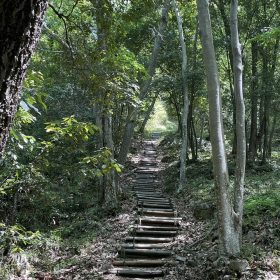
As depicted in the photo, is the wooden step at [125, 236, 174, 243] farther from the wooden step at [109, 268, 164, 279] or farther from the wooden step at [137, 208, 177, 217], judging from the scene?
the wooden step at [137, 208, 177, 217]

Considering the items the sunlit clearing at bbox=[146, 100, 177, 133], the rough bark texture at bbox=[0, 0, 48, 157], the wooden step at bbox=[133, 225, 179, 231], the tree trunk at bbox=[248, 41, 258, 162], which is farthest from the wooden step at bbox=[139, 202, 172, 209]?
the sunlit clearing at bbox=[146, 100, 177, 133]

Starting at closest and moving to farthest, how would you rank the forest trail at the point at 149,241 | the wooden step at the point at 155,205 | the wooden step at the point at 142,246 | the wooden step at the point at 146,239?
the forest trail at the point at 149,241, the wooden step at the point at 142,246, the wooden step at the point at 146,239, the wooden step at the point at 155,205

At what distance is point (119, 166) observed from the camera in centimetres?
495

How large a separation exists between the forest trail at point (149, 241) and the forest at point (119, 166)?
34 millimetres

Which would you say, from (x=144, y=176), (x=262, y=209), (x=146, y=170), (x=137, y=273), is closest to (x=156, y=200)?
(x=262, y=209)

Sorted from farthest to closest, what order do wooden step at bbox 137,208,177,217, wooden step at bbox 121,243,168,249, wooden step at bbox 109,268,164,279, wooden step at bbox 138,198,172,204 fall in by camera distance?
wooden step at bbox 138,198,172,204
wooden step at bbox 137,208,177,217
wooden step at bbox 121,243,168,249
wooden step at bbox 109,268,164,279

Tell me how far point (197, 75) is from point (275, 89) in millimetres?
3468

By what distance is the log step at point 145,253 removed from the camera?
8195mm

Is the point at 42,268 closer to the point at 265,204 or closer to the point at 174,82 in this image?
the point at 265,204

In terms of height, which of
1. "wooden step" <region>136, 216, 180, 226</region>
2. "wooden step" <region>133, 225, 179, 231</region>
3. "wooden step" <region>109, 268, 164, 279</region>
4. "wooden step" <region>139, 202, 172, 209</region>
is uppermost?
"wooden step" <region>139, 202, 172, 209</region>

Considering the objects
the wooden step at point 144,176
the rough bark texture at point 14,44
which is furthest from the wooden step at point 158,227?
the rough bark texture at point 14,44

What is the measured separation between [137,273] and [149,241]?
6.06ft

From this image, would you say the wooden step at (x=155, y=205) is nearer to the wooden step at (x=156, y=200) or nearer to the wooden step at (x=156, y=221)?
the wooden step at (x=156, y=200)

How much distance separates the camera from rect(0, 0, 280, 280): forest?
507 cm
